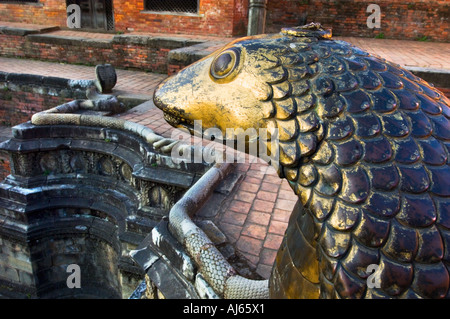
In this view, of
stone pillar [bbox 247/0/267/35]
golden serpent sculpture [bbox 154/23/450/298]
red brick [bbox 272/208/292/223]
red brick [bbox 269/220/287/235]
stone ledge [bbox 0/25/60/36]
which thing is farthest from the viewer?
stone ledge [bbox 0/25/60/36]

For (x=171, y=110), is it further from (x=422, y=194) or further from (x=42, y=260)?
(x=42, y=260)

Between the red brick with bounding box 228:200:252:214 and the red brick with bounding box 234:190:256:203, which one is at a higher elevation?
the red brick with bounding box 234:190:256:203

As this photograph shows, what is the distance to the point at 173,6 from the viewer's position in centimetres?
988

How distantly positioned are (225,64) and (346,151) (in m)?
0.54

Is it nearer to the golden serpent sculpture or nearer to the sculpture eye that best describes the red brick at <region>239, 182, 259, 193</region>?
the golden serpent sculpture

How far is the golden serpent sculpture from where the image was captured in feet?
2.97

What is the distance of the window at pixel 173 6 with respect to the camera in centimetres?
978

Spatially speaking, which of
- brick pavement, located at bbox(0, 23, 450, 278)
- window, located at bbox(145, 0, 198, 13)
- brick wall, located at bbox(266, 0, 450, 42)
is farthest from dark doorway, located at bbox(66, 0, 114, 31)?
brick pavement, located at bbox(0, 23, 450, 278)

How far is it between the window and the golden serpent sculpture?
942 cm

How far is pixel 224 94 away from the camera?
124 centimetres

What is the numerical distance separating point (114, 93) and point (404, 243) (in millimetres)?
6618

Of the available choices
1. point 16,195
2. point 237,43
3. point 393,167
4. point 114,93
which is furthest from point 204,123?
point 114,93

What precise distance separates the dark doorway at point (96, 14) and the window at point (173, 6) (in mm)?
2287

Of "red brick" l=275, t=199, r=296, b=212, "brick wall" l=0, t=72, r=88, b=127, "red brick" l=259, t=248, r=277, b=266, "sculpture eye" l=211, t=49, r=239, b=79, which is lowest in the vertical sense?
"red brick" l=259, t=248, r=277, b=266
